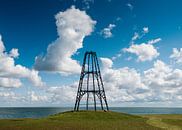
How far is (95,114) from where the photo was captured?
62500mm

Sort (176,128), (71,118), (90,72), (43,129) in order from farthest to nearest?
(90,72) < (71,118) < (176,128) < (43,129)

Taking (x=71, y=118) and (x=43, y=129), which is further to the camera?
(x=71, y=118)

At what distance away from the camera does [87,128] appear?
4119cm

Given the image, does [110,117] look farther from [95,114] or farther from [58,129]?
[58,129]

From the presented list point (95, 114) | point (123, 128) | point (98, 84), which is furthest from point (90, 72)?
point (123, 128)

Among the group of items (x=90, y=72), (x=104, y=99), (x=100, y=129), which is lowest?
(x=100, y=129)

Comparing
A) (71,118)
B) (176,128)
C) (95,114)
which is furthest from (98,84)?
(176,128)

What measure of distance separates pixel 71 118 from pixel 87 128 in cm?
1819

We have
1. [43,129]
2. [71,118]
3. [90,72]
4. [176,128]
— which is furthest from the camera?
[90,72]

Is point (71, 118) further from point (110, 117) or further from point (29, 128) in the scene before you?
point (29, 128)

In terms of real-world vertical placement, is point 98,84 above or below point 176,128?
above

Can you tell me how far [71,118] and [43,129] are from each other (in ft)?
65.1

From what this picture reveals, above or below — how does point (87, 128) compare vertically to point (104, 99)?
below

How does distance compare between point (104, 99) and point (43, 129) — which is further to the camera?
point (104, 99)
